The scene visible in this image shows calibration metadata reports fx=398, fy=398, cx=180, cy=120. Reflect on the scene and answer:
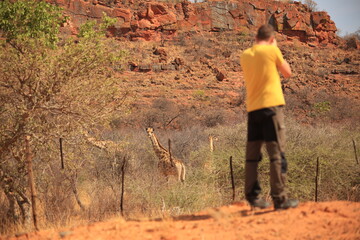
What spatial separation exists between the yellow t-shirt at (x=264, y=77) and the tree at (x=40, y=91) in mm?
3882

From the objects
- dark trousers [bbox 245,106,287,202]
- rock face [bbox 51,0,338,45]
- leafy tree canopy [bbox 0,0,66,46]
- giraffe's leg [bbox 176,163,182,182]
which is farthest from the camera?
rock face [bbox 51,0,338,45]

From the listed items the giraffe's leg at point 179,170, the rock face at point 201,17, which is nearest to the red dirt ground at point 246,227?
the giraffe's leg at point 179,170

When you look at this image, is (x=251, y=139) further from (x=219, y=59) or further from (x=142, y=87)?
(x=219, y=59)

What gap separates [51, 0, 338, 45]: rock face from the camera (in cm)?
4928

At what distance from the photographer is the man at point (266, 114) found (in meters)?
4.24

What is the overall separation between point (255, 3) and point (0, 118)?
192 feet

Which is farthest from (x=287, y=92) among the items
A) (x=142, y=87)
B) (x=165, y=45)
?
(x=165, y=45)

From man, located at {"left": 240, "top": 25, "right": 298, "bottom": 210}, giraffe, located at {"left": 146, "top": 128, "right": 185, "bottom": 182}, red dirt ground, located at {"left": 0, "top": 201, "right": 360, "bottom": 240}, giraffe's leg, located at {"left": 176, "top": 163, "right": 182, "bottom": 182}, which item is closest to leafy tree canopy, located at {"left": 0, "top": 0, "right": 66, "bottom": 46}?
giraffe, located at {"left": 146, "top": 128, "right": 185, "bottom": 182}

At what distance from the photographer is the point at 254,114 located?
4.36 meters

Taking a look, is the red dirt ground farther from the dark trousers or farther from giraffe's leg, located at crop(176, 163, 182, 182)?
giraffe's leg, located at crop(176, 163, 182, 182)

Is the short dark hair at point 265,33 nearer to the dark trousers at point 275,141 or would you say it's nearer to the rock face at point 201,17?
the dark trousers at point 275,141

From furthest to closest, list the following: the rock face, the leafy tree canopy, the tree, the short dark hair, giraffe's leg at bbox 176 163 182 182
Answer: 1. the rock face
2. giraffe's leg at bbox 176 163 182 182
3. the leafy tree canopy
4. the tree
5. the short dark hair

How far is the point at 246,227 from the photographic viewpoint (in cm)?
386

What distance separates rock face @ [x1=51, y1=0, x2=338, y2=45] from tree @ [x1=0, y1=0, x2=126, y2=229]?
131ft
